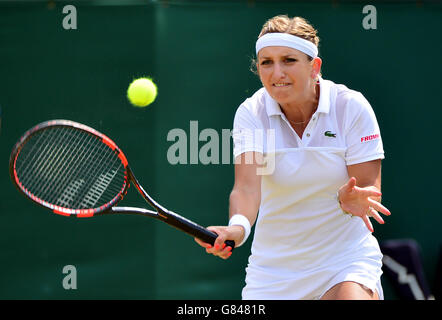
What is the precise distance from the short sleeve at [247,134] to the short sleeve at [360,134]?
1.07 feet

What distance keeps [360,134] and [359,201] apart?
296 mm

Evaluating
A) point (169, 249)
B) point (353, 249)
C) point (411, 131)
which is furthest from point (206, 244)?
point (411, 131)

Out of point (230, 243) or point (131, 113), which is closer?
point (230, 243)

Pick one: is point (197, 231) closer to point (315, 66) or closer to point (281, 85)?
point (281, 85)

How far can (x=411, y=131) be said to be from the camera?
4.44 metres

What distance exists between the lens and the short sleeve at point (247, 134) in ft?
8.53

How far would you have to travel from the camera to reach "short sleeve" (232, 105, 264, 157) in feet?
8.53

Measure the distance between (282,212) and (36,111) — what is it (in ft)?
6.84

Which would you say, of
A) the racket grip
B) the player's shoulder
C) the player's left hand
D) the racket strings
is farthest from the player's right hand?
the racket strings

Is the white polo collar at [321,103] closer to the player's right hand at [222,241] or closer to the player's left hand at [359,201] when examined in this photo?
the player's left hand at [359,201]

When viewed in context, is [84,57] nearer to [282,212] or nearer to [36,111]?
[36,111]

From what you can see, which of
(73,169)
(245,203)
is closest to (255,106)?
(245,203)

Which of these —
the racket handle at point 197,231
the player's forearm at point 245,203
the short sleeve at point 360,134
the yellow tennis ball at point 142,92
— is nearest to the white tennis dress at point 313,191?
the short sleeve at point 360,134

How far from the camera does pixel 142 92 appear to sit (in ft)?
13.3
